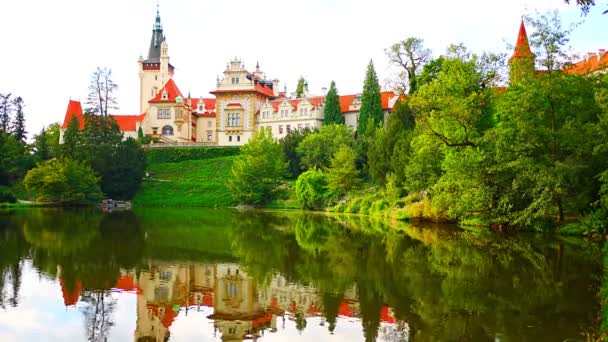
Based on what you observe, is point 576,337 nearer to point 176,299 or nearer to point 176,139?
point 176,299

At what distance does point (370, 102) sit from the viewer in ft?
212

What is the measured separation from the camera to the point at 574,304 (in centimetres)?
1235

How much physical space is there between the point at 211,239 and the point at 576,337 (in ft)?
55.2

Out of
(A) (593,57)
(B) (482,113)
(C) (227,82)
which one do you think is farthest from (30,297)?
(C) (227,82)

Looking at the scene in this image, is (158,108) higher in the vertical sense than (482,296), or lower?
higher

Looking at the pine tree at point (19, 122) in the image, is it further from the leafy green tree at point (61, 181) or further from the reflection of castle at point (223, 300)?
the reflection of castle at point (223, 300)

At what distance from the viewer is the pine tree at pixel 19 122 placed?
2719 inches

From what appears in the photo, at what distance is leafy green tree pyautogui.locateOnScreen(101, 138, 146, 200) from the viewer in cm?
5656

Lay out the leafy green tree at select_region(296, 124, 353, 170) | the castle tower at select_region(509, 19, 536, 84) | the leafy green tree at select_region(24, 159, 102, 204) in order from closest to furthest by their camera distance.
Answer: the castle tower at select_region(509, 19, 536, 84) → the leafy green tree at select_region(24, 159, 102, 204) → the leafy green tree at select_region(296, 124, 353, 170)

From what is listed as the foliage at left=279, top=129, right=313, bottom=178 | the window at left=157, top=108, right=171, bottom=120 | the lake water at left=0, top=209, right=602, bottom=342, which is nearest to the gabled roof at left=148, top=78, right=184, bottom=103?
the window at left=157, top=108, right=171, bottom=120

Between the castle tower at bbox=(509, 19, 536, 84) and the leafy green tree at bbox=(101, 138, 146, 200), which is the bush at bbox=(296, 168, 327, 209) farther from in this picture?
the castle tower at bbox=(509, 19, 536, 84)

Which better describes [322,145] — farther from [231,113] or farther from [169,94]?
[169,94]

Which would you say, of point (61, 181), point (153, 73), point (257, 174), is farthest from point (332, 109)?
point (153, 73)

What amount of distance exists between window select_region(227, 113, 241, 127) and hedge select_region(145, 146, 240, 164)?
4069 millimetres
